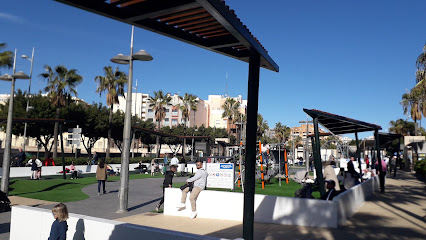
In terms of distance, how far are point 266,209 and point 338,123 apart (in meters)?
6.36

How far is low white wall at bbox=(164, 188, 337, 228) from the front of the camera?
8672 millimetres

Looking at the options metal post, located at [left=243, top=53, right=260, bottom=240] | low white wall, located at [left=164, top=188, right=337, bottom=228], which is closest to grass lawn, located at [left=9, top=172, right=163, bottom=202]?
low white wall, located at [left=164, top=188, right=337, bottom=228]

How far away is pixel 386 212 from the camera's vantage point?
10961mm

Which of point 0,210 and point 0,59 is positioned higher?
point 0,59

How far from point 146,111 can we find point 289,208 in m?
117

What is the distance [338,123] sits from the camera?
46.5 ft

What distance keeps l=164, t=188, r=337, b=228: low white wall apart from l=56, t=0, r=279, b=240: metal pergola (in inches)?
148

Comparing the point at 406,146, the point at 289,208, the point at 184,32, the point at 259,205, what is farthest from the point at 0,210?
the point at 406,146

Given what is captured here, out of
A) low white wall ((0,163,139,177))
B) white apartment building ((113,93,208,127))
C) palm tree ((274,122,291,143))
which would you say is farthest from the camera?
white apartment building ((113,93,208,127))

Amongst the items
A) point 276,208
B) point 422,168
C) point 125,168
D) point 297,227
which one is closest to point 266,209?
point 276,208

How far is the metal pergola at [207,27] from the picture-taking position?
11.4 feet

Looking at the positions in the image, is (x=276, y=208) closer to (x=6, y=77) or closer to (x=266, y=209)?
(x=266, y=209)

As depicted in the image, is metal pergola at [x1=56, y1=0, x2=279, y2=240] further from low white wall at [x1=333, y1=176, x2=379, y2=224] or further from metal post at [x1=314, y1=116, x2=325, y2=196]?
metal post at [x1=314, y1=116, x2=325, y2=196]

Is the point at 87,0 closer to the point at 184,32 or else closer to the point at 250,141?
the point at 184,32
